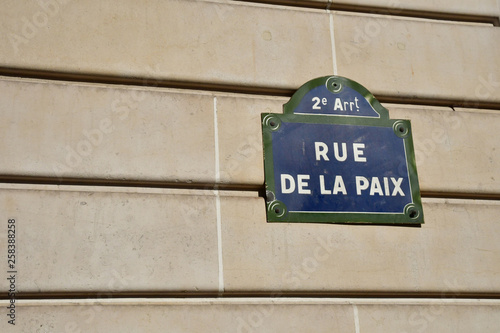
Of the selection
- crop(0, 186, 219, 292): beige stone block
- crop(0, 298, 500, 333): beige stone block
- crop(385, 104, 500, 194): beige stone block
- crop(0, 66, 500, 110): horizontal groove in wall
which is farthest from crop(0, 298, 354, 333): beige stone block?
crop(0, 66, 500, 110): horizontal groove in wall

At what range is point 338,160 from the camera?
6.48m

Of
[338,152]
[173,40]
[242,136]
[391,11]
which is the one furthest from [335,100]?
[173,40]

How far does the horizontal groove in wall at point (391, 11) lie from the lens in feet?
22.9

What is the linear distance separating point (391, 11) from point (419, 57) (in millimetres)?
503

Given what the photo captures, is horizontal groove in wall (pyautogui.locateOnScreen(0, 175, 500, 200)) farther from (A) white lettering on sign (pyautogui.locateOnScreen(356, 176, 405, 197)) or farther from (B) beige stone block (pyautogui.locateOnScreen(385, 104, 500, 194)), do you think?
(B) beige stone block (pyautogui.locateOnScreen(385, 104, 500, 194))

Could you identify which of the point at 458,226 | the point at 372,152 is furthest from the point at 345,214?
the point at 458,226

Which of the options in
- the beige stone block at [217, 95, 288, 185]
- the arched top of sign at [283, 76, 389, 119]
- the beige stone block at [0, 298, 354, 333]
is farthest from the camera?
the arched top of sign at [283, 76, 389, 119]

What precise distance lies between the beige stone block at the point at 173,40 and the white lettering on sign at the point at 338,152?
0.61 meters

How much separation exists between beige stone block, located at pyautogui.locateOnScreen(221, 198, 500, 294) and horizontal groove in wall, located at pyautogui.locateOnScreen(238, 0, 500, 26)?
5.95ft

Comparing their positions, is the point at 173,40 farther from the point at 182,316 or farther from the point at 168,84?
the point at 182,316

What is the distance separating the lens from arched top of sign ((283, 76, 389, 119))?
6609mm

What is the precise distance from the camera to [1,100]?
5.97 metres

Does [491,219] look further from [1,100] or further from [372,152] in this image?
[1,100]

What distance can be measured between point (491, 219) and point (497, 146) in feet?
2.36
